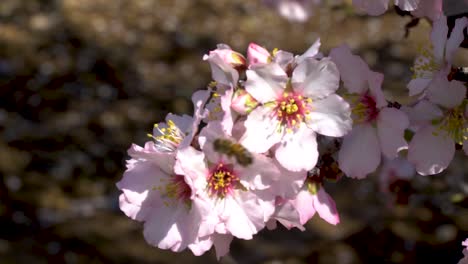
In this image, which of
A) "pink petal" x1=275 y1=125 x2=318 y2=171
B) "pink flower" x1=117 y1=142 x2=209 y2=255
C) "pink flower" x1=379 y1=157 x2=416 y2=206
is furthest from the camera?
"pink flower" x1=379 y1=157 x2=416 y2=206

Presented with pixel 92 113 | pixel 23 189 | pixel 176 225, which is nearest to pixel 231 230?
pixel 176 225

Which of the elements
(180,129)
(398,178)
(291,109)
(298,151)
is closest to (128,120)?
(398,178)

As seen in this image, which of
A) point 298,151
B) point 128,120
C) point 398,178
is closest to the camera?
point 298,151

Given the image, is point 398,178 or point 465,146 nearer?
point 465,146

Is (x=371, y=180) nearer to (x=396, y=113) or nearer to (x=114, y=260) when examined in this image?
(x=114, y=260)

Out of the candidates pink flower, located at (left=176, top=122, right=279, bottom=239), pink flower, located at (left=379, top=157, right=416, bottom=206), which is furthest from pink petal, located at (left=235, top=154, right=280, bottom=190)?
pink flower, located at (left=379, top=157, right=416, bottom=206)

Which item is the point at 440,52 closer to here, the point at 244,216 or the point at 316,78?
the point at 316,78

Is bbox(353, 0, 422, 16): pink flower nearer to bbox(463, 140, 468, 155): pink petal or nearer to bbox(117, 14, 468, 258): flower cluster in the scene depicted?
bbox(117, 14, 468, 258): flower cluster
